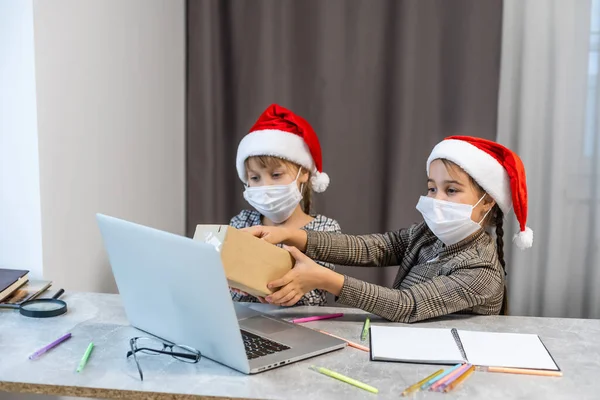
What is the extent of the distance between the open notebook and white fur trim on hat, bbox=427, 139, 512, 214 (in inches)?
15.6

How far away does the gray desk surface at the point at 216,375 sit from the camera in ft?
3.33

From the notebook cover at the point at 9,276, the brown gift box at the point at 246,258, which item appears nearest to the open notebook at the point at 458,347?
the brown gift box at the point at 246,258

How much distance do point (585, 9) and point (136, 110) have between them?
1714mm

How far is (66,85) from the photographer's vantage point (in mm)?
1710

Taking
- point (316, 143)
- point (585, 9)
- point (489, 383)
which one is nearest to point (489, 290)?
point (489, 383)

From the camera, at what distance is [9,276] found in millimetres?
1560

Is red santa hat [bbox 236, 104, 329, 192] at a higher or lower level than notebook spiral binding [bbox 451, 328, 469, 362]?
higher

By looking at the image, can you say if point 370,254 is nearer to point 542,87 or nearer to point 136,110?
point 136,110

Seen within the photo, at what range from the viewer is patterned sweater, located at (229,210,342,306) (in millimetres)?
1905

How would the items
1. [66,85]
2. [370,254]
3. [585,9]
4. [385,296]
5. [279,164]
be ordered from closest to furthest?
[385,296], [66,85], [370,254], [279,164], [585,9]

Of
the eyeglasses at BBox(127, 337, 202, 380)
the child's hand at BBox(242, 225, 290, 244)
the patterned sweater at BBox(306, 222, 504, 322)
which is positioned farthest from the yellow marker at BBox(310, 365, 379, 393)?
the child's hand at BBox(242, 225, 290, 244)

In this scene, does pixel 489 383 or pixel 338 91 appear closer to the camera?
pixel 489 383

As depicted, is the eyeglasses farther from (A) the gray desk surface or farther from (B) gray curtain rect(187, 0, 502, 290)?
(B) gray curtain rect(187, 0, 502, 290)

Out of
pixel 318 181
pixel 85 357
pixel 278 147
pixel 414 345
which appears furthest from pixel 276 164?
pixel 85 357
